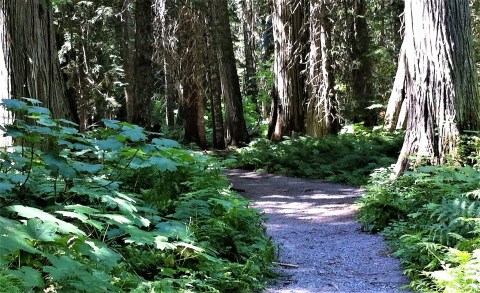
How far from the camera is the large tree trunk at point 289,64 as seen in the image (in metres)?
15.3

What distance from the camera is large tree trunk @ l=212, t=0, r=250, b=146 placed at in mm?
17391

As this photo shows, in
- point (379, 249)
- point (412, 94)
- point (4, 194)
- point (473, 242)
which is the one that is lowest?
point (379, 249)

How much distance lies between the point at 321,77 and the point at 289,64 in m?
1.32

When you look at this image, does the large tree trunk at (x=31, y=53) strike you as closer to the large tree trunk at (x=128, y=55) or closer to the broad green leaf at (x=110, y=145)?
the broad green leaf at (x=110, y=145)

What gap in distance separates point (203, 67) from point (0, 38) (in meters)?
11.8

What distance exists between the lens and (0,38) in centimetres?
600

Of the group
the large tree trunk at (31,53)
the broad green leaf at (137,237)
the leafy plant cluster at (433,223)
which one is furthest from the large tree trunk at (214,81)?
the broad green leaf at (137,237)

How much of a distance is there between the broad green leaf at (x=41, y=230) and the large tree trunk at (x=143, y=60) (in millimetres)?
10002

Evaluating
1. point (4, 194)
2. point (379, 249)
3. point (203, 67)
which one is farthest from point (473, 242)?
point (203, 67)

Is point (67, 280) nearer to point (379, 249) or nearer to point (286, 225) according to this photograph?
point (379, 249)

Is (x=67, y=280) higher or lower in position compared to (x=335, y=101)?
lower

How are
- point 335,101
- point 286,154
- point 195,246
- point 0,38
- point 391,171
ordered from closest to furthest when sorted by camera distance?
point 195,246, point 0,38, point 391,171, point 286,154, point 335,101

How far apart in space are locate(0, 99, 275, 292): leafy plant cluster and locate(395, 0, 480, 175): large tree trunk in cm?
341

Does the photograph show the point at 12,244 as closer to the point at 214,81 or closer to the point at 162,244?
the point at 162,244
